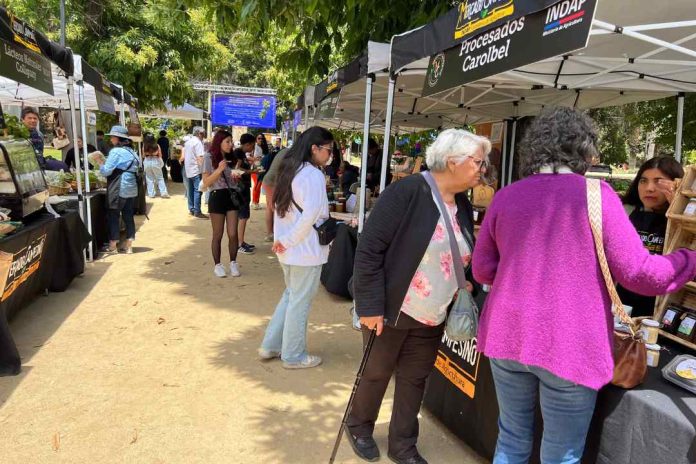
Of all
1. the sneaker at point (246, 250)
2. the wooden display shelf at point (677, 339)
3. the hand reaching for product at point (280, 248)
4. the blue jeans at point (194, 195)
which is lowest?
the sneaker at point (246, 250)

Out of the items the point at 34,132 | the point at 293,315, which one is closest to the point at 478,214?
the point at 293,315

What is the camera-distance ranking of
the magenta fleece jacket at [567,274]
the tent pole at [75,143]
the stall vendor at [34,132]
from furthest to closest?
the stall vendor at [34,132], the tent pole at [75,143], the magenta fleece jacket at [567,274]

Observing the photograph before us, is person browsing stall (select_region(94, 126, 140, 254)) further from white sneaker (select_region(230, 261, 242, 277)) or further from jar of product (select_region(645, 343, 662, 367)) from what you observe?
jar of product (select_region(645, 343, 662, 367))

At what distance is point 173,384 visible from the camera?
3750 mm

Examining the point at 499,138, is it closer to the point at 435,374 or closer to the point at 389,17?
the point at 389,17

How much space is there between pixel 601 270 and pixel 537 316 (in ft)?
0.87

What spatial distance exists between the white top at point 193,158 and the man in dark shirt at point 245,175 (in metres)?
3.86

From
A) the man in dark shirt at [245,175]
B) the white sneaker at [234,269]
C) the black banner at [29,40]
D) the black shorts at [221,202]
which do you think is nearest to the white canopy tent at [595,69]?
the man in dark shirt at [245,175]

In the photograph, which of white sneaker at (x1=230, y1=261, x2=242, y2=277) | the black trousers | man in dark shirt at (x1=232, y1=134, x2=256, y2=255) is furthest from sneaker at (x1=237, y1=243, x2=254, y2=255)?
the black trousers

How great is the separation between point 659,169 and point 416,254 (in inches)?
60.8

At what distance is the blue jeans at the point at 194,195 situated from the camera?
11688 mm

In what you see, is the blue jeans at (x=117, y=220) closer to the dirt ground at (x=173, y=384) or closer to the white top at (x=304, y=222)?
the dirt ground at (x=173, y=384)

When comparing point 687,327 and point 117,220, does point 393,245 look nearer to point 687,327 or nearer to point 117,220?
point 687,327

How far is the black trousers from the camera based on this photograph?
2.66 meters
